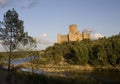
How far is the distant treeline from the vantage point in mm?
74062

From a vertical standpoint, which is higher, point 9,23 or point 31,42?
point 9,23

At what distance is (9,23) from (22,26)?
4.37ft

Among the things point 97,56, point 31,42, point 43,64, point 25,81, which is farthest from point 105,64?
point 25,81

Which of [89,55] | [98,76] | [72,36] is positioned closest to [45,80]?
[98,76]

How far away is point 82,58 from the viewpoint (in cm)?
7844

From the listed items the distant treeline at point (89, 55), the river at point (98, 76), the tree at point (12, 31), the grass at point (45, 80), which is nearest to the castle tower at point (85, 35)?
the distant treeline at point (89, 55)

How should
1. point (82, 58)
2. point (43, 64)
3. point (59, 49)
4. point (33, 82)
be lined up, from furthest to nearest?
point (59, 49)
point (43, 64)
point (82, 58)
point (33, 82)

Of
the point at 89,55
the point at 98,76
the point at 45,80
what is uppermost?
the point at 89,55

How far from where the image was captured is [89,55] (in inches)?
3184

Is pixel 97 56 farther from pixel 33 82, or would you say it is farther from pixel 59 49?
pixel 33 82

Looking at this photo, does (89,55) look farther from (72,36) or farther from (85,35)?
(85,35)

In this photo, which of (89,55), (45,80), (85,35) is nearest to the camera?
(45,80)

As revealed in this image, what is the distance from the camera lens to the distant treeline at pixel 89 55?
243 ft

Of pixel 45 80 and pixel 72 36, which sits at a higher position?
pixel 72 36
